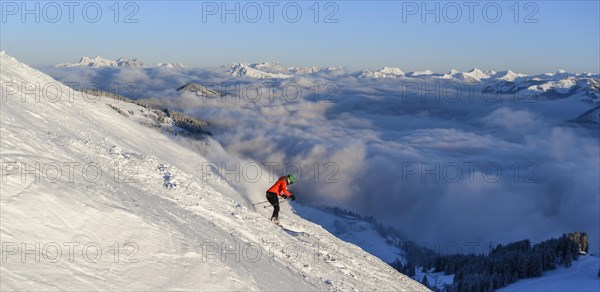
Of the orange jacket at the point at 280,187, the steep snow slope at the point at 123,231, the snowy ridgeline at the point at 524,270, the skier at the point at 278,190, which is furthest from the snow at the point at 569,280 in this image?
the orange jacket at the point at 280,187

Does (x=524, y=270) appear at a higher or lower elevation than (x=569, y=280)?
lower

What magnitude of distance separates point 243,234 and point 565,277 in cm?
8838

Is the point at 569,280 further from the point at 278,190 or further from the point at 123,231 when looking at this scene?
the point at 123,231

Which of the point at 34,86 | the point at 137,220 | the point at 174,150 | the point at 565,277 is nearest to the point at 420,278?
the point at 565,277

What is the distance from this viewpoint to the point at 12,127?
15500mm

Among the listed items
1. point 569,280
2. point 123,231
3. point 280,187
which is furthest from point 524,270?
point 123,231

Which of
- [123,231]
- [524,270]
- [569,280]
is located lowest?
[524,270]

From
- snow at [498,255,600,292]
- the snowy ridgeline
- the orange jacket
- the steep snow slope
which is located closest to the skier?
the orange jacket

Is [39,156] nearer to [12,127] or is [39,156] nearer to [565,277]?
[12,127]

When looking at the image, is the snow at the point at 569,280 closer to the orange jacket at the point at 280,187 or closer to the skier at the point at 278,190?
the skier at the point at 278,190

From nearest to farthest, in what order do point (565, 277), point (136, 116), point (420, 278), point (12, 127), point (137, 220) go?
point (137, 220), point (12, 127), point (565, 277), point (420, 278), point (136, 116)

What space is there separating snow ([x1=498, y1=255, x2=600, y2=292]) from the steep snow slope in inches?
2671

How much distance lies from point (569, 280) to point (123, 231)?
92.1 meters

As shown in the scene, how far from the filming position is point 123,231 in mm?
11477
